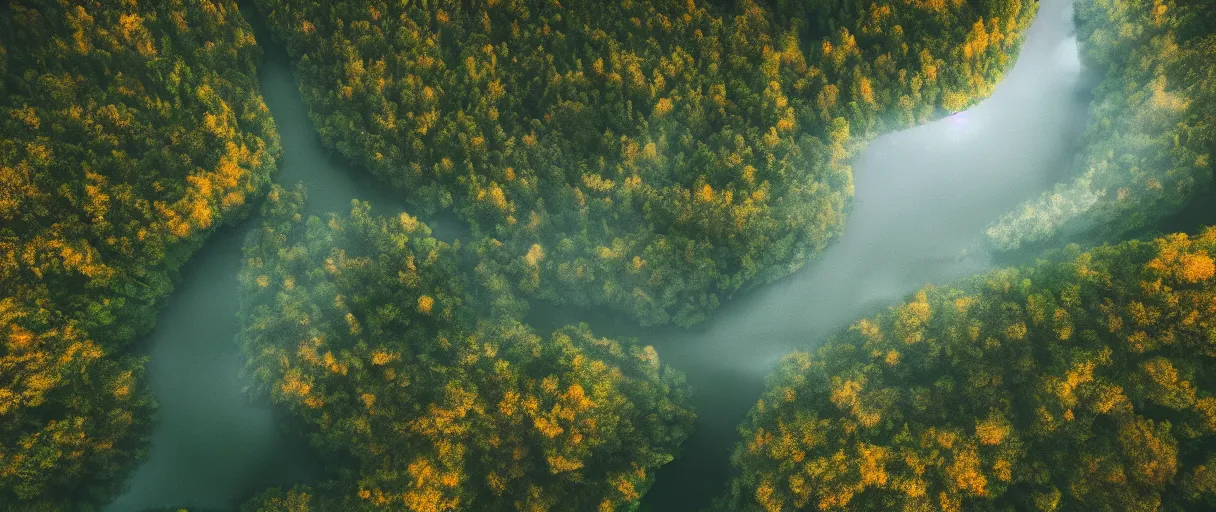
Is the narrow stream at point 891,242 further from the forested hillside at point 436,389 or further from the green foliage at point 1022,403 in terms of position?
the green foliage at point 1022,403

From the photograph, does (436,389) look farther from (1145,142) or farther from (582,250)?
(1145,142)

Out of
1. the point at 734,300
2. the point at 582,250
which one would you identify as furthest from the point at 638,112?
the point at 734,300

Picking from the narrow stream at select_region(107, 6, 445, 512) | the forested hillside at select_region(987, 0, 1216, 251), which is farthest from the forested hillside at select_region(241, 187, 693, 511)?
the forested hillside at select_region(987, 0, 1216, 251)

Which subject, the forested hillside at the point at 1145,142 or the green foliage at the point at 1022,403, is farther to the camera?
the forested hillside at the point at 1145,142

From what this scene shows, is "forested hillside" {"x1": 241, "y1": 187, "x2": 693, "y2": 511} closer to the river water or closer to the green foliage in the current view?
the river water

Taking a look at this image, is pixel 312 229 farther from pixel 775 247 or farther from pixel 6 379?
pixel 775 247

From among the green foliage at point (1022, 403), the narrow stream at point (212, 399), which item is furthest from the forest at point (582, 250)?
the narrow stream at point (212, 399)

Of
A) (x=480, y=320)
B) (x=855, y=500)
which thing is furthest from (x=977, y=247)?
(x=480, y=320)
